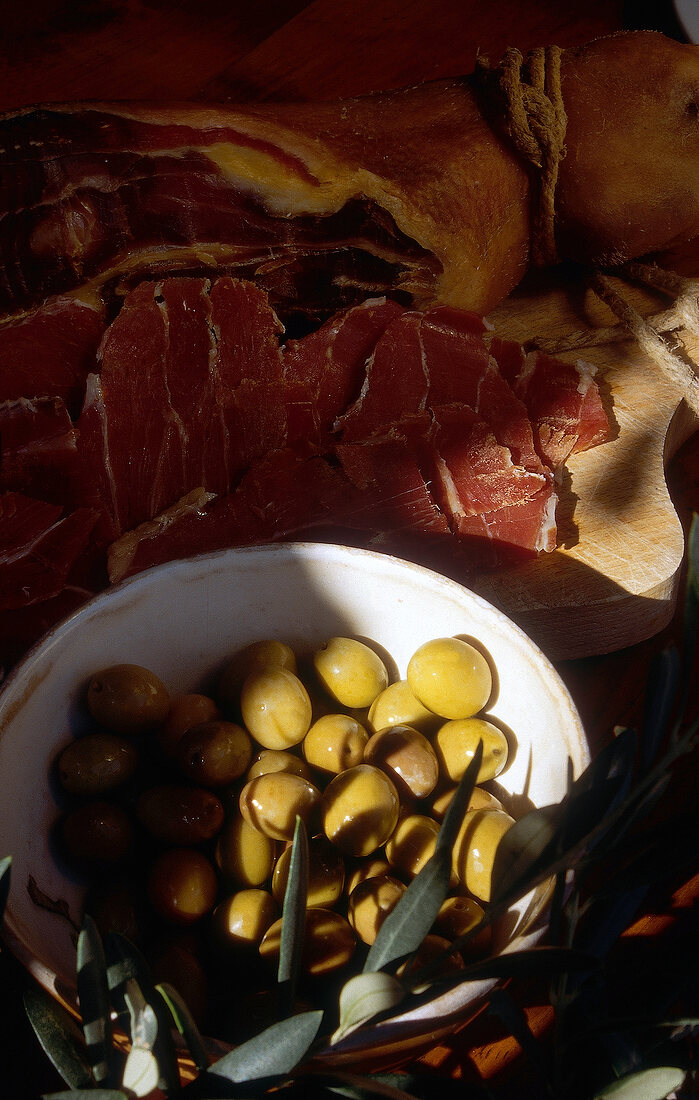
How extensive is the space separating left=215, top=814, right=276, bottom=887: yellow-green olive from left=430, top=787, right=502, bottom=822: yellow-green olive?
0.55ft

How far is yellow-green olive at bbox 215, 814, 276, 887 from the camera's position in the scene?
0.74 metres

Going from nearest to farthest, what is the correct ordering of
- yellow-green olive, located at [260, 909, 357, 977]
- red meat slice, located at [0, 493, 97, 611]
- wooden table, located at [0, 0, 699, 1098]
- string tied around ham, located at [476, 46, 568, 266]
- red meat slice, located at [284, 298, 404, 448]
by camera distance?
yellow-green olive, located at [260, 909, 357, 977] < red meat slice, located at [0, 493, 97, 611] < red meat slice, located at [284, 298, 404, 448] < string tied around ham, located at [476, 46, 568, 266] < wooden table, located at [0, 0, 699, 1098]

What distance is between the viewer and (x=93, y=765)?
763mm

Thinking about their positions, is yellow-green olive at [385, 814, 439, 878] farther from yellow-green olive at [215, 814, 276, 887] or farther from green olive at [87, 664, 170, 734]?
green olive at [87, 664, 170, 734]

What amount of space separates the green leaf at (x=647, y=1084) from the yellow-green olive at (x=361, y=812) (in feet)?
0.92

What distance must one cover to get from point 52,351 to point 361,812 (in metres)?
0.80

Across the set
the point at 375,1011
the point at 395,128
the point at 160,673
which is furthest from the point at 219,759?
the point at 395,128

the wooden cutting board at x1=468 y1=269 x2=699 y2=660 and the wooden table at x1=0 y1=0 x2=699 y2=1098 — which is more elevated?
the wooden table at x1=0 y1=0 x2=699 y2=1098

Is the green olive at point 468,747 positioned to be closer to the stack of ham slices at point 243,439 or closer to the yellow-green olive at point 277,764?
the yellow-green olive at point 277,764

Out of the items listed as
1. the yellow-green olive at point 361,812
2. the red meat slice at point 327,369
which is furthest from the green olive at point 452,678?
the red meat slice at point 327,369

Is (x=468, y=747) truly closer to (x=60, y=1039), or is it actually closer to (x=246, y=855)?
(x=246, y=855)

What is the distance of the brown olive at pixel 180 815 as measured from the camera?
2.46 feet

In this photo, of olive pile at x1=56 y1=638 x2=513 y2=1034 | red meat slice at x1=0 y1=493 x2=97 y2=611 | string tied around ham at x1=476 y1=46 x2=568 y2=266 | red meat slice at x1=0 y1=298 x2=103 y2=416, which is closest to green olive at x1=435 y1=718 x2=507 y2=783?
olive pile at x1=56 y1=638 x2=513 y2=1034

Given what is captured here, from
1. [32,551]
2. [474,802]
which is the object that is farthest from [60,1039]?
[32,551]
